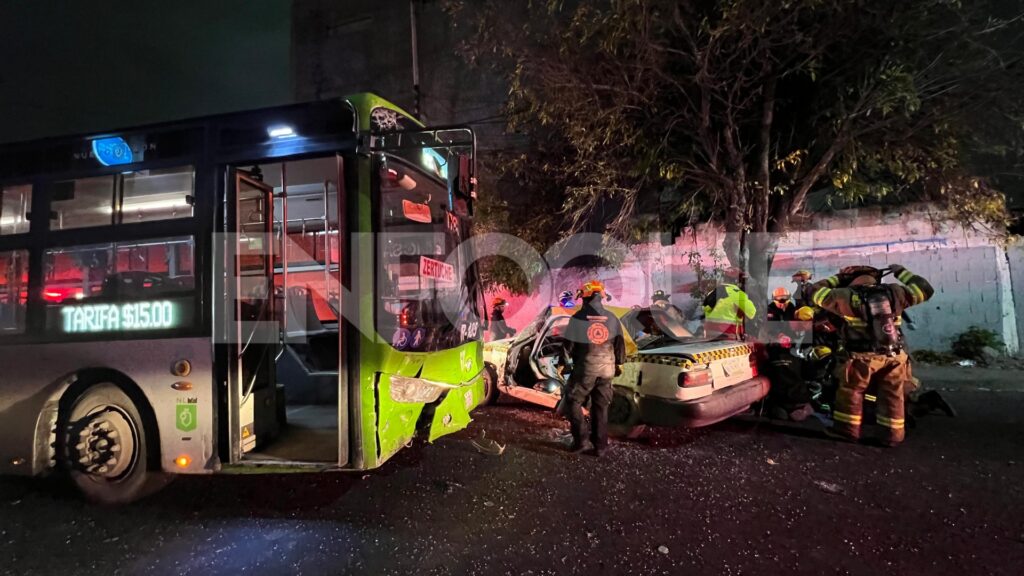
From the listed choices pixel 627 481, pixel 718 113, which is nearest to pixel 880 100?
pixel 718 113

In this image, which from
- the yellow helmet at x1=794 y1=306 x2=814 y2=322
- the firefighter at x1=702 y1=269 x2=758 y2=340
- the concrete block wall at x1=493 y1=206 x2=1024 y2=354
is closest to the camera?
the yellow helmet at x1=794 y1=306 x2=814 y2=322

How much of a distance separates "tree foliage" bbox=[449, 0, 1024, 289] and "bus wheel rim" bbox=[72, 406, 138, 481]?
5.78 meters

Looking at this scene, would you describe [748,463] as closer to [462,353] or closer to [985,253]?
[462,353]

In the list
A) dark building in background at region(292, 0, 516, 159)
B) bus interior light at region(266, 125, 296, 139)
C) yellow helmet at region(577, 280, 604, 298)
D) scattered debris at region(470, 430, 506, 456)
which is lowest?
scattered debris at region(470, 430, 506, 456)

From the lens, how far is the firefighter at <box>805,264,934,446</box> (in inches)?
212

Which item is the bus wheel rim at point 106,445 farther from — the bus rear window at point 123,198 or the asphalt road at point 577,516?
the bus rear window at point 123,198

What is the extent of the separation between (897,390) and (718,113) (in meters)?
4.22

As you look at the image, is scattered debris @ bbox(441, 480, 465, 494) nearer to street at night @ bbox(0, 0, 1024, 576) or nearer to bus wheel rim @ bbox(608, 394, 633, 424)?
street at night @ bbox(0, 0, 1024, 576)

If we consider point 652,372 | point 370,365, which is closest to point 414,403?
point 370,365

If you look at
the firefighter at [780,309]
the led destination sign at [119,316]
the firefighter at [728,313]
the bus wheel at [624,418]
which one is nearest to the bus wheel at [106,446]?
the led destination sign at [119,316]

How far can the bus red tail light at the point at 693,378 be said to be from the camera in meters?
5.31

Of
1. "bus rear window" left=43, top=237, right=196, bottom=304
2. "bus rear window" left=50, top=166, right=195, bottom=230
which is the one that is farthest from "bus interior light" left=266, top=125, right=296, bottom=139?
"bus rear window" left=43, top=237, right=196, bottom=304

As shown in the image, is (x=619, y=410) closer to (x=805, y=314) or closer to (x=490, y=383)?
(x=490, y=383)

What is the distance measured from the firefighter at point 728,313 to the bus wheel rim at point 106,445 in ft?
19.8
